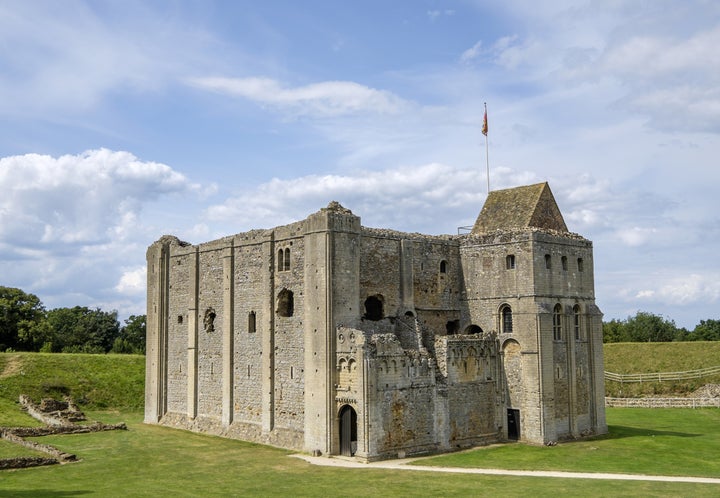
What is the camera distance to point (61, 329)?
9569cm

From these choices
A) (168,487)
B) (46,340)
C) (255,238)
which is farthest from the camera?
(46,340)

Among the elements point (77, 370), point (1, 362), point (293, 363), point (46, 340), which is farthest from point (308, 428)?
point (46, 340)

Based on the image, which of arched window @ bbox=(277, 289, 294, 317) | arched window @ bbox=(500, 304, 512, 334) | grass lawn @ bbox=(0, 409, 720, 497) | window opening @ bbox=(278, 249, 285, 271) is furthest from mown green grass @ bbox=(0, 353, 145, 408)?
arched window @ bbox=(500, 304, 512, 334)

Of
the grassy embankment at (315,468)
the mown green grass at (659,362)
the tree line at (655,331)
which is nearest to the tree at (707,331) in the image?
the tree line at (655,331)

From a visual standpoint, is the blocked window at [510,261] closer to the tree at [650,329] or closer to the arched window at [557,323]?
the arched window at [557,323]

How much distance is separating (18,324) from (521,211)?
50435mm

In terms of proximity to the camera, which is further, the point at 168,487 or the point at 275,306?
the point at 275,306

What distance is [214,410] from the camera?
1767 inches

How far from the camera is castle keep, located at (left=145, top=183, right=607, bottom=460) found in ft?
117

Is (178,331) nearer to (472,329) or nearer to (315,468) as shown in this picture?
(472,329)

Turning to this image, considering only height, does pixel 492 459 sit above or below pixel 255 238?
below

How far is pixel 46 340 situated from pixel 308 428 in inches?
1798

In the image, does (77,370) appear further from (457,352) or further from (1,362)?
(457,352)

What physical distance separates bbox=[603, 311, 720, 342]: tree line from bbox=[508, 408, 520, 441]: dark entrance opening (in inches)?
2428
